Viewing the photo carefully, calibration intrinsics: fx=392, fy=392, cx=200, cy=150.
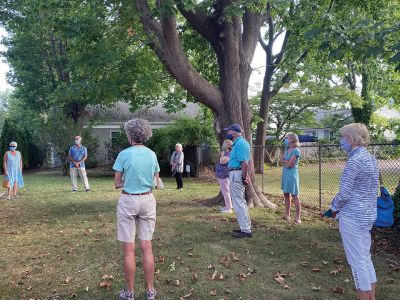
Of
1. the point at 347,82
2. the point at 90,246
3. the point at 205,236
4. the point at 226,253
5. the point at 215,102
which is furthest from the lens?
the point at 347,82

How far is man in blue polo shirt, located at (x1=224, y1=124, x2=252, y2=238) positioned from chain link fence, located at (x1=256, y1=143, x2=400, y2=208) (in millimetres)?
2521

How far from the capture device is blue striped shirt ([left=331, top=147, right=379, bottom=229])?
3838 mm

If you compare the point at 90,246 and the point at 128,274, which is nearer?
the point at 128,274

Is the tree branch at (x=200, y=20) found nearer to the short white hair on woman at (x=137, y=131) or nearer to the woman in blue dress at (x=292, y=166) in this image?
the woman in blue dress at (x=292, y=166)

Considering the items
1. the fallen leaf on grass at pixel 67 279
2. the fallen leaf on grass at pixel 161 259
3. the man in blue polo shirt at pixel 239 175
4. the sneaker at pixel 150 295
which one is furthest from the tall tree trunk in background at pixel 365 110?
the sneaker at pixel 150 295

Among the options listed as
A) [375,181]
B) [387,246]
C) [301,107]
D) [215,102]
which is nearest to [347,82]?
[301,107]

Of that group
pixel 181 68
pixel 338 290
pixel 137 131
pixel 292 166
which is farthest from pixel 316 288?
pixel 181 68

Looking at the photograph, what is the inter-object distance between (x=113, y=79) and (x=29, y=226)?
4.67 m

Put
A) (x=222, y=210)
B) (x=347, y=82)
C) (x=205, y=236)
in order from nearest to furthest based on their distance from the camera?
(x=205, y=236) < (x=222, y=210) < (x=347, y=82)

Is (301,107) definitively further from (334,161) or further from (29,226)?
(29,226)

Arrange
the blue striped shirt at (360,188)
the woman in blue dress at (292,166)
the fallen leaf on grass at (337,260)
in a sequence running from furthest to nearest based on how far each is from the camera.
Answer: the woman in blue dress at (292,166) → the fallen leaf on grass at (337,260) → the blue striped shirt at (360,188)

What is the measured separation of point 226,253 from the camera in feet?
20.2

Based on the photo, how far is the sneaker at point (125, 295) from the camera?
4352 mm

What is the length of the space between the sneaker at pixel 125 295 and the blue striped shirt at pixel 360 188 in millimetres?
2462
